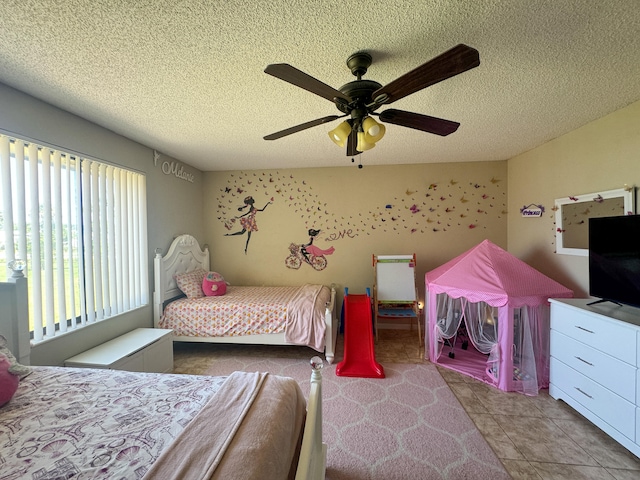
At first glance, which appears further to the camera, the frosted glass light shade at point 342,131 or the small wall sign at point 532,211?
the small wall sign at point 532,211

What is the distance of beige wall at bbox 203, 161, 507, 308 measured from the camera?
3.57 m

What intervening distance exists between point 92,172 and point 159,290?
1347 millimetres

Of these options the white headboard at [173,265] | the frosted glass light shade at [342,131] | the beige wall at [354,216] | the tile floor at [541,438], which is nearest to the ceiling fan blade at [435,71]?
the frosted glass light shade at [342,131]

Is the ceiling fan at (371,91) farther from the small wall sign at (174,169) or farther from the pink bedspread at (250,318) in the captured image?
the small wall sign at (174,169)

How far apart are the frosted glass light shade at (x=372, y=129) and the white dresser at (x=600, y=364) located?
195cm

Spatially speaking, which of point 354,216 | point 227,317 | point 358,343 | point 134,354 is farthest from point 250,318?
point 354,216

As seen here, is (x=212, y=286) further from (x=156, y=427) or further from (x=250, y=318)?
(x=156, y=427)

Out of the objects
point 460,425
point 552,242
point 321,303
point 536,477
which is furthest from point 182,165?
point 552,242

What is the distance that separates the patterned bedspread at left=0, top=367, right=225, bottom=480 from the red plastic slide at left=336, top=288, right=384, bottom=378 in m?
1.65

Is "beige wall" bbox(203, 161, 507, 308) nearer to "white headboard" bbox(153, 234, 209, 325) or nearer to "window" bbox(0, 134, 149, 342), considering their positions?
"white headboard" bbox(153, 234, 209, 325)

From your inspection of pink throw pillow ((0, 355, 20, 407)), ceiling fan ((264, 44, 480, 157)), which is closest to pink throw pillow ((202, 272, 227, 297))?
pink throw pillow ((0, 355, 20, 407))

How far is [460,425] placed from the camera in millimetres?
1841

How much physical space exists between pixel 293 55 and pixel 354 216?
255cm

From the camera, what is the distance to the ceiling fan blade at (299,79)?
1.02 m
